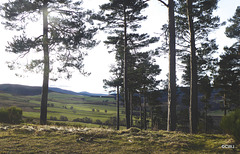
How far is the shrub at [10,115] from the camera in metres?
10.2

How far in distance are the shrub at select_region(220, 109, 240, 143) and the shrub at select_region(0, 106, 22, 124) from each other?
39.3 feet

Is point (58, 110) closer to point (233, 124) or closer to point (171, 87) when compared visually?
point (171, 87)

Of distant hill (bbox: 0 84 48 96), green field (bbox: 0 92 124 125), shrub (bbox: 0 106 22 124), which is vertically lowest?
green field (bbox: 0 92 124 125)

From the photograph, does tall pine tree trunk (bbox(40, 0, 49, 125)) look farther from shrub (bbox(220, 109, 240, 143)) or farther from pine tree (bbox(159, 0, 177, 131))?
shrub (bbox(220, 109, 240, 143))

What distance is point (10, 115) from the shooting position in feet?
34.0

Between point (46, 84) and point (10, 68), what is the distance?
2840 mm

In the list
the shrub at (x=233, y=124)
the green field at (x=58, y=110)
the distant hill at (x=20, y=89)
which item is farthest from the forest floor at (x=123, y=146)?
the distant hill at (x=20, y=89)

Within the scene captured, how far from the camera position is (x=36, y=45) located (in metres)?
11.9

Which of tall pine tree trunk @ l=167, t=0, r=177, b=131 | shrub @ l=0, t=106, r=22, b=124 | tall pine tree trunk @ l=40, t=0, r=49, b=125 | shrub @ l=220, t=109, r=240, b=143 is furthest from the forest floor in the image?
tall pine tree trunk @ l=40, t=0, r=49, b=125

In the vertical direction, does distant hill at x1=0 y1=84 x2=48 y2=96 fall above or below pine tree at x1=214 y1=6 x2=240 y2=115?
below

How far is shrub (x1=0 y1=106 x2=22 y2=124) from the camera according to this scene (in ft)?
33.5

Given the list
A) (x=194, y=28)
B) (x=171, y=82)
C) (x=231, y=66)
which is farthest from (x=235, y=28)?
(x=171, y=82)

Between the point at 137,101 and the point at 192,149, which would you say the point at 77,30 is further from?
the point at 137,101

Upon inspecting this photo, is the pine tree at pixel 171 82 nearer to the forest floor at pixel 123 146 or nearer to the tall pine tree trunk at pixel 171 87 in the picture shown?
the tall pine tree trunk at pixel 171 87
